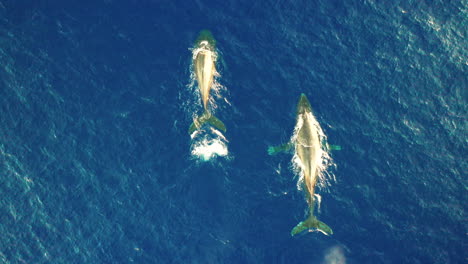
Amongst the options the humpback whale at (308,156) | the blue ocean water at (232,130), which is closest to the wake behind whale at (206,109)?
the blue ocean water at (232,130)

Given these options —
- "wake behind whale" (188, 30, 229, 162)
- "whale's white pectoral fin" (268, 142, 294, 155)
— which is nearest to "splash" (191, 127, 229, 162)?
"wake behind whale" (188, 30, 229, 162)

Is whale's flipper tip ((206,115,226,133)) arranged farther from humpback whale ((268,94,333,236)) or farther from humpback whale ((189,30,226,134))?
humpback whale ((268,94,333,236))

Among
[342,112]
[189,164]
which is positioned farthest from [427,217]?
[189,164]

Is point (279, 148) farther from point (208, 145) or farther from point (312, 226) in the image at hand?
point (312, 226)

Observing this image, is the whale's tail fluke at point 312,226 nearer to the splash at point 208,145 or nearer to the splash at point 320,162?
the splash at point 320,162

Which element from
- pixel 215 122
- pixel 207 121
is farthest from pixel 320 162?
pixel 207 121

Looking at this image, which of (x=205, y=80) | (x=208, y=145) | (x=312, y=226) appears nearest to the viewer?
(x=312, y=226)

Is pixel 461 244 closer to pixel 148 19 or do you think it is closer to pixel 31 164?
pixel 148 19
